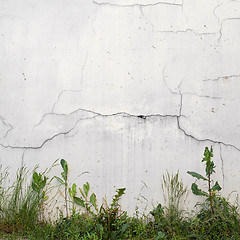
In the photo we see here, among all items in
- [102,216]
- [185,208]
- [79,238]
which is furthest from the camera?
[185,208]

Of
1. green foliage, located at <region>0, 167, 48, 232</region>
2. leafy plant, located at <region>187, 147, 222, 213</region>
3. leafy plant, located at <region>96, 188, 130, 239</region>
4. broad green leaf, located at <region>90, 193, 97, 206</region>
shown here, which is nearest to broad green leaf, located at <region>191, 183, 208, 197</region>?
leafy plant, located at <region>187, 147, 222, 213</region>

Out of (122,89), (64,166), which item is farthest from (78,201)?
(122,89)

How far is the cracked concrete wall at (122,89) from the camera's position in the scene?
8.25ft

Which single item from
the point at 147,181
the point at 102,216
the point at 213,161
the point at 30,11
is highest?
the point at 30,11

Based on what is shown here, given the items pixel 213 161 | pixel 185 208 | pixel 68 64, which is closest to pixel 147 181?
pixel 185 208

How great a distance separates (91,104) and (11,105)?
653 millimetres

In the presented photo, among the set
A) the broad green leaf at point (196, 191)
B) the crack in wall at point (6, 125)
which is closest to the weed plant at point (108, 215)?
the broad green leaf at point (196, 191)

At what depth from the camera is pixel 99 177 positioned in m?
2.52

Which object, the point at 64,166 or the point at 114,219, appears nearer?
the point at 114,219

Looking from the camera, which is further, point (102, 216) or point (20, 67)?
point (20, 67)

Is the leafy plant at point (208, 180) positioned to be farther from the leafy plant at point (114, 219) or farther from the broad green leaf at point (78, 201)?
the broad green leaf at point (78, 201)

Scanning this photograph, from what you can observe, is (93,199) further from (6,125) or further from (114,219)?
(6,125)

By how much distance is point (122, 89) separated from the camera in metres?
2.56

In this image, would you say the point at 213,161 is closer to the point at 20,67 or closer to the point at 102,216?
the point at 102,216
